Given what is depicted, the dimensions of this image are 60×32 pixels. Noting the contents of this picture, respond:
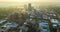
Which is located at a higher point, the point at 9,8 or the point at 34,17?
the point at 9,8

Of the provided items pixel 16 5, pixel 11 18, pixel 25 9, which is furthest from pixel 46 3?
pixel 11 18

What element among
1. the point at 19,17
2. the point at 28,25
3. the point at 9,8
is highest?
the point at 9,8

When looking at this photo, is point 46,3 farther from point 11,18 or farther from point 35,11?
point 11,18

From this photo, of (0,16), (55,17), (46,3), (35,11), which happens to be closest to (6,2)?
(0,16)

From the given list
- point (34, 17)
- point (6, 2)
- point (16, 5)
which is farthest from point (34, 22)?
point (6, 2)

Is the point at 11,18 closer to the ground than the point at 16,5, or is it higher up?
closer to the ground

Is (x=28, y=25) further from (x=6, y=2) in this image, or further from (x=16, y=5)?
(x=6, y=2)

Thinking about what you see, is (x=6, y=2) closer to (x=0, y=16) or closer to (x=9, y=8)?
(x=9, y=8)
